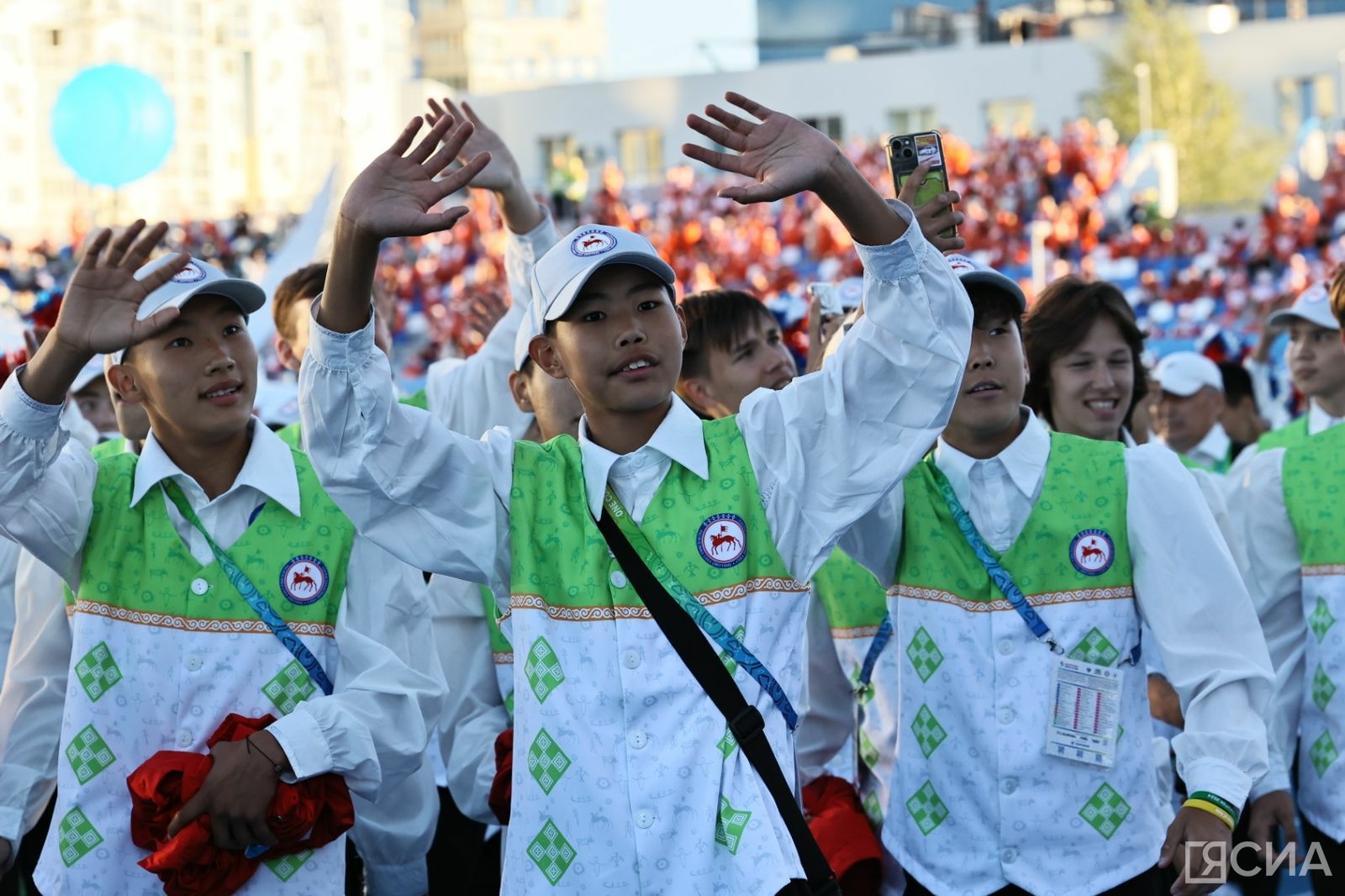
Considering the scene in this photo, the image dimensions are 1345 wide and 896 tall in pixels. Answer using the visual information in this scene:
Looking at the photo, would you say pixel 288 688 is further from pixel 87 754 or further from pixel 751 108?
pixel 751 108

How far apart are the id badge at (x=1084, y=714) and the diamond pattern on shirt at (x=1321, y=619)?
0.95 m

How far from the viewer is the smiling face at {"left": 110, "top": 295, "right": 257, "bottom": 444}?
345cm

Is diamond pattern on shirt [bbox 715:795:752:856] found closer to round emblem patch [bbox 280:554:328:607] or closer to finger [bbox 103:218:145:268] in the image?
round emblem patch [bbox 280:554:328:607]

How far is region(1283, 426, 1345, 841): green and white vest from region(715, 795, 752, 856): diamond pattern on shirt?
1829 mm

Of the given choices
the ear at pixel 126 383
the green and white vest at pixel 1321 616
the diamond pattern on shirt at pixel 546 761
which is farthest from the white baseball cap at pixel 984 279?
the ear at pixel 126 383

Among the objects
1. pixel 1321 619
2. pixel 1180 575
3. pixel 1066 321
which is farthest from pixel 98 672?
pixel 1321 619

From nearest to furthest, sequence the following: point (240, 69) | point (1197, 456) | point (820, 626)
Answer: point (820, 626)
point (1197, 456)
point (240, 69)

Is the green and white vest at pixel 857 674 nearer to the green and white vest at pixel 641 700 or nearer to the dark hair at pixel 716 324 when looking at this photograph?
the green and white vest at pixel 641 700

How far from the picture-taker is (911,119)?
141 feet

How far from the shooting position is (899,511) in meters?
3.45

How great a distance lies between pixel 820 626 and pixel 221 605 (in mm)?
1376

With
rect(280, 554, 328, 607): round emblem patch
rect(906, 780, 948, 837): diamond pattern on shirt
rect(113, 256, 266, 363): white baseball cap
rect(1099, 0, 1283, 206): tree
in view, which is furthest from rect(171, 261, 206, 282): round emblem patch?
rect(1099, 0, 1283, 206): tree

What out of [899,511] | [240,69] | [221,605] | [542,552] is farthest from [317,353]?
[240,69]

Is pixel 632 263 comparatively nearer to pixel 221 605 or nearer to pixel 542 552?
pixel 542 552
